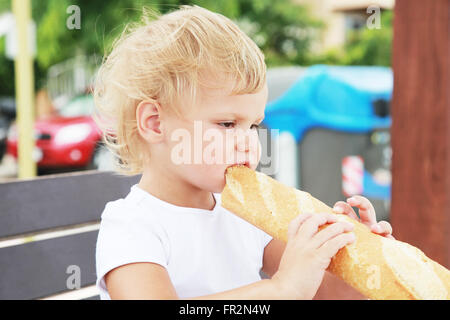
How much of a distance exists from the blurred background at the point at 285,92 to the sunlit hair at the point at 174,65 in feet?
0.62

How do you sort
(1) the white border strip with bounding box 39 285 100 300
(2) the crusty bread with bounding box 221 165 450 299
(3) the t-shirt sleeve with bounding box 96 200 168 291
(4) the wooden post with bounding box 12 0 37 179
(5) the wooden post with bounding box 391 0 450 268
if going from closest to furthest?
(2) the crusty bread with bounding box 221 165 450 299 → (3) the t-shirt sleeve with bounding box 96 200 168 291 → (1) the white border strip with bounding box 39 285 100 300 → (5) the wooden post with bounding box 391 0 450 268 → (4) the wooden post with bounding box 12 0 37 179

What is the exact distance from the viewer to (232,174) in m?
1.10

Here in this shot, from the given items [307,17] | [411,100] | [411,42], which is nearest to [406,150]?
[411,100]

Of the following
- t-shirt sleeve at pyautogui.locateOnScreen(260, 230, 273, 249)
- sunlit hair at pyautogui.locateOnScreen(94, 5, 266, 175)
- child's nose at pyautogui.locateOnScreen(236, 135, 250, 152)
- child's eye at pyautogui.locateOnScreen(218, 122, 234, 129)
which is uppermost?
sunlit hair at pyautogui.locateOnScreen(94, 5, 266, 175)

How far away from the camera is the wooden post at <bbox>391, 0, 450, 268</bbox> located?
2.46m

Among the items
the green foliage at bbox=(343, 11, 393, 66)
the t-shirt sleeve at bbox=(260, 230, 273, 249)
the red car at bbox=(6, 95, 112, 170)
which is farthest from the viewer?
the green foliage at bbox=(343, 11, 393, 66)

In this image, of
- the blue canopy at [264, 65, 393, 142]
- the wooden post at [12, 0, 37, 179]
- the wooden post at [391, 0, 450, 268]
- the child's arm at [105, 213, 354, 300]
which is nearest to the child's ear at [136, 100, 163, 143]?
the child's arm at [105, 213, 354, 300]

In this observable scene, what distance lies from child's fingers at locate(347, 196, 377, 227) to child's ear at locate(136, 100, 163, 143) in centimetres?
40

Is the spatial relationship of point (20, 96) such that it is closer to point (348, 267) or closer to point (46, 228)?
point (46, 228)

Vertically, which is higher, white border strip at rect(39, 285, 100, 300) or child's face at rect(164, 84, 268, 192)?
child's face at rect(164, 84, 268, 192)

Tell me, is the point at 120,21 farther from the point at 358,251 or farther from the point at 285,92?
the point at 358,251

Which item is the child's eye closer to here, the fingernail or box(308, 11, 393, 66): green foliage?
the fingernail

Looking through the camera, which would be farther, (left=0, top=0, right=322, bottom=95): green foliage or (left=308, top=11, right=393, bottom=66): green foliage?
(left=308, top=11, right=393, bottom=66): green foliage

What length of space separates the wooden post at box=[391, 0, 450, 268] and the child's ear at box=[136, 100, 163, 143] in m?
1.66
